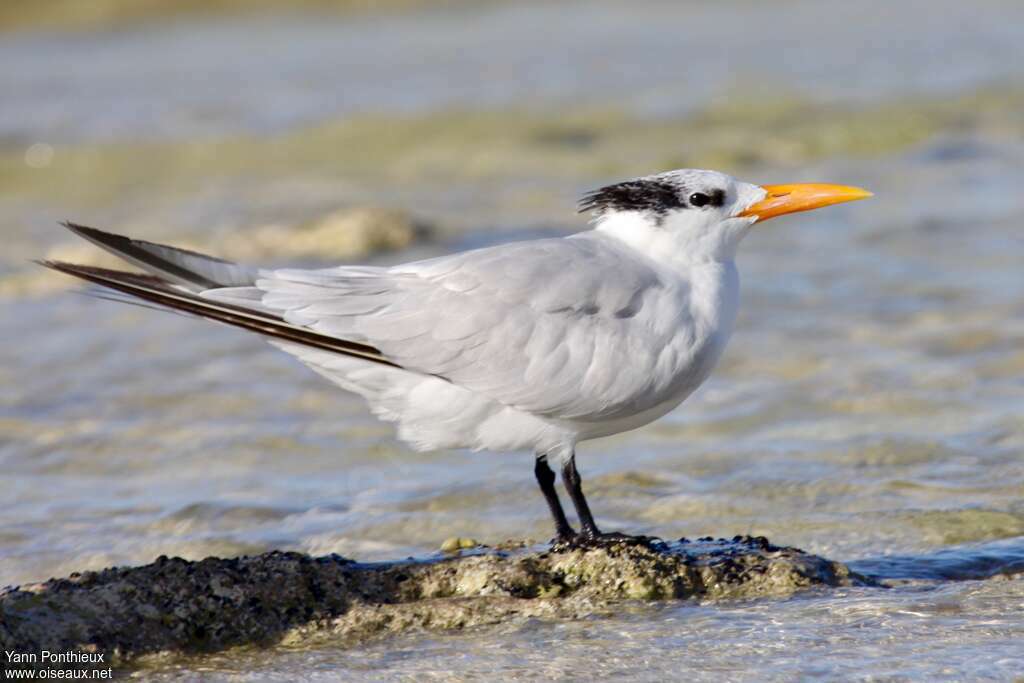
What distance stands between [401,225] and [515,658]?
572 cm

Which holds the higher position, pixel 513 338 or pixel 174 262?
pixel 174 262

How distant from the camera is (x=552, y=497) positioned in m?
4.31

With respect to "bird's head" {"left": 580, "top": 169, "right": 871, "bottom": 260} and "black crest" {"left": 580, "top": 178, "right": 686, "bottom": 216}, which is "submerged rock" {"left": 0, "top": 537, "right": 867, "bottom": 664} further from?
"black crest" {"left": 580, "top": 178, "right": 686, "bottom": 216}

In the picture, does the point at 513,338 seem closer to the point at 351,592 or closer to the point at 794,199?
the point at 351,592

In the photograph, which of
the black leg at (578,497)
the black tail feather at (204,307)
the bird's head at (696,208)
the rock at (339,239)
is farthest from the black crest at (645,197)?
the rock at (339,239)

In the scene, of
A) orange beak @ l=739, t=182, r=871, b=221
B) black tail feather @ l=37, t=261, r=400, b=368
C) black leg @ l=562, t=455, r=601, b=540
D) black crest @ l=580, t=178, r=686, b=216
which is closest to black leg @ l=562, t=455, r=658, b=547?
black leg @ l=562, t=455, r=601, b=540

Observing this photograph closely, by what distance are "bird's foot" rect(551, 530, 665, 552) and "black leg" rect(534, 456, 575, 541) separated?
0.8 inches

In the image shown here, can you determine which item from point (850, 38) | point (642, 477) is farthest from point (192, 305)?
point (850, 38)

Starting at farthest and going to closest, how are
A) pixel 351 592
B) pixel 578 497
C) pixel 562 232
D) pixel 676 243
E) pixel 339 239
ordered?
pixel 562 232 → pixel 339 239 → pixel 676 243 → pixel 578 497 → pixel 351 592

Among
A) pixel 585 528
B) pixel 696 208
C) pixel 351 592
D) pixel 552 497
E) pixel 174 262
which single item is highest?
pixel 696 208

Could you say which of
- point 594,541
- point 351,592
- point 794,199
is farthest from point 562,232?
point 351,592

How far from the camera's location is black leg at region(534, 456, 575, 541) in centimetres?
423

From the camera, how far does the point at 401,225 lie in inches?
359

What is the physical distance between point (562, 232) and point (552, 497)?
17.0ft
